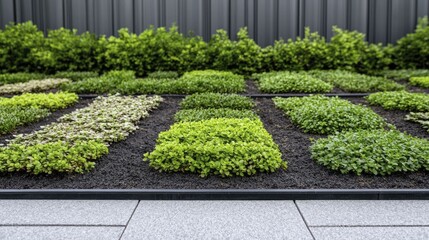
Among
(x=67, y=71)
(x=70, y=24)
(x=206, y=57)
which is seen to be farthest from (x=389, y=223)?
(x=70, y=24)

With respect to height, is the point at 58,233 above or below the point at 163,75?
below

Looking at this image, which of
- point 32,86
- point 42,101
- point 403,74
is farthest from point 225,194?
point 403,74

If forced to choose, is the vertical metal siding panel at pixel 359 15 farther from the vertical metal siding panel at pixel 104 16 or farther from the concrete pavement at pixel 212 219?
the concrete pavement at pixel 212 219

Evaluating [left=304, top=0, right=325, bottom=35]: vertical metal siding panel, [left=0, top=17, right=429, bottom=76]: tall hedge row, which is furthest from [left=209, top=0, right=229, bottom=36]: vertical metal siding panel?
[left=304, top=0, right=325, bottom=35]: vertical metal siding panel

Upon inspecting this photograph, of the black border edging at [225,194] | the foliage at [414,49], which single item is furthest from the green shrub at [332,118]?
the foliage at [414,49]

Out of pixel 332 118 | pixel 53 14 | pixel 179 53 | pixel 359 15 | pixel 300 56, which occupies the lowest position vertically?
pixel 332 118

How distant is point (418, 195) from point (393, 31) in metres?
10.3

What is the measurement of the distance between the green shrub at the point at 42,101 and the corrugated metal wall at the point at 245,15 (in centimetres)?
548

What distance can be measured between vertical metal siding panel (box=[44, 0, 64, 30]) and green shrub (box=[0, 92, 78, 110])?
5.61 m

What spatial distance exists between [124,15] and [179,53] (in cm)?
247

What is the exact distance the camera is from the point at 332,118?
6887 millimetres

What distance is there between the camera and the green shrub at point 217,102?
8.24 m

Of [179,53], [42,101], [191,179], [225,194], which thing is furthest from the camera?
[179,53]

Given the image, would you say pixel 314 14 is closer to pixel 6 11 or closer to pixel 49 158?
pixel 6 11
